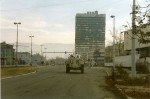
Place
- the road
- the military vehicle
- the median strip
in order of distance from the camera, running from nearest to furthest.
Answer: the road
the median strip
the military vehicle

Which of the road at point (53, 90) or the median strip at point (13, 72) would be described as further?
the median strip at point (13, 72)

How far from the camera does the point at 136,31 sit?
23938 mm

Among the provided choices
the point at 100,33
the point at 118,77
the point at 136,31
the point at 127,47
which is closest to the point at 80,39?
the point at 100,33

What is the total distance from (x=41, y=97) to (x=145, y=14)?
7.99 m

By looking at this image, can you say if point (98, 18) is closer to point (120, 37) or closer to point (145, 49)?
point (120, 37)

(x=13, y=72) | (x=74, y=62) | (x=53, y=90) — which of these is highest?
(x=74, y=62)

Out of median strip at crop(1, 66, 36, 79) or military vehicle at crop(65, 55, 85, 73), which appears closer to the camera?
median strip at crop(1, 66, 36, 79)

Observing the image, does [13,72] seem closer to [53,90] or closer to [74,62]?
[74,62]

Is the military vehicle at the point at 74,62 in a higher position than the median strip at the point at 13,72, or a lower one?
higher

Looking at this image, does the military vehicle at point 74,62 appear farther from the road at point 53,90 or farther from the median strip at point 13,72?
the road at point 53,90

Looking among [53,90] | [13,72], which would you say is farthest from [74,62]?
[53,90]

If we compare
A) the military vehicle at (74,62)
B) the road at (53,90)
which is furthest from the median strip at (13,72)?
the road at (53,90)

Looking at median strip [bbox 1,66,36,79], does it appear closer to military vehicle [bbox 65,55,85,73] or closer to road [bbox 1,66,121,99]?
military vehicle [bbox 65,55,85,73]

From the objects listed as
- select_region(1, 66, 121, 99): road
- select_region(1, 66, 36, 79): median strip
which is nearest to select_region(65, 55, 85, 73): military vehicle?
select_region(1, 66, 36, 79): median strip
